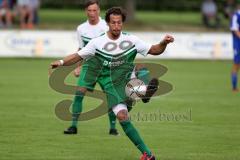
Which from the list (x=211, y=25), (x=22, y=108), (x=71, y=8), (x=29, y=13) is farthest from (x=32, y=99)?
(x=71, y=8)

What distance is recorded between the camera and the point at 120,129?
41.7ft

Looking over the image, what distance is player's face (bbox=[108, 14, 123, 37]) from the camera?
9.59 m

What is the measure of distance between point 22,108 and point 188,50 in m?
14.4

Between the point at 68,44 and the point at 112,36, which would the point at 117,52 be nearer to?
the point at 112,36

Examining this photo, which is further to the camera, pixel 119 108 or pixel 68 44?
pixel 68 44

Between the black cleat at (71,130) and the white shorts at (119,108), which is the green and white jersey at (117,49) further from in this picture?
the black cleat at (71,130)

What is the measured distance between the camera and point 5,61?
26781 mm

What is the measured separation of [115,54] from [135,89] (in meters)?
0.56

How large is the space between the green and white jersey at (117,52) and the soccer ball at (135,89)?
148mm

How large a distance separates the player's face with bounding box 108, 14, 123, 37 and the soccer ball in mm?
755

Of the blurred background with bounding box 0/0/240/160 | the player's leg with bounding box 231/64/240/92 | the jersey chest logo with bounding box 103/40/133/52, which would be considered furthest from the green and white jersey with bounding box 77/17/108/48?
the player's leg with bounding box 231/64/240/92

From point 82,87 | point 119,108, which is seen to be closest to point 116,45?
point 119,108

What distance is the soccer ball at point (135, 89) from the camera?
9883 mm

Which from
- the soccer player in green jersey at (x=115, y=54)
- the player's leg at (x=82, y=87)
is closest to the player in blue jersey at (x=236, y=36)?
the player's leg at (x=82, y=87)
